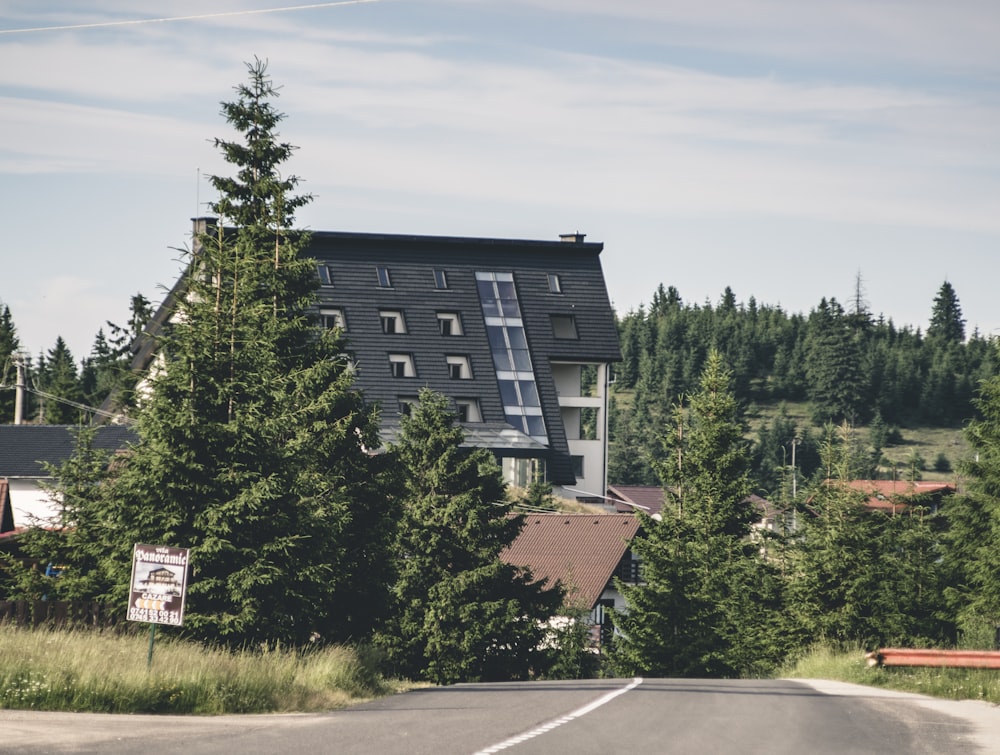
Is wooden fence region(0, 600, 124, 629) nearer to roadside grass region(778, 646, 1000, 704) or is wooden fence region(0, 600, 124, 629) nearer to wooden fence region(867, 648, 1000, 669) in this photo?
wooden fence region(867, 648, 1000, 669)

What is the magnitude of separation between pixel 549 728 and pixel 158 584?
5.66 m

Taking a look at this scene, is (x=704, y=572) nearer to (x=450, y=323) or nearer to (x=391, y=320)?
(x=450, y=323)

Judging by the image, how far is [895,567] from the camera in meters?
49.5

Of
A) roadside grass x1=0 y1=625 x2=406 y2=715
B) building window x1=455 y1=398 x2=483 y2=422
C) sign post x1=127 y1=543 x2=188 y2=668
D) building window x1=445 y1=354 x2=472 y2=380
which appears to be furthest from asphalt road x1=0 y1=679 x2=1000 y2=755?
building window x1=445 y1=354 x2=472 y2=380

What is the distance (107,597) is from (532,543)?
4428 centimetres

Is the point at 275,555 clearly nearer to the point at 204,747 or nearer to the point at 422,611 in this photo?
the point at 204,747

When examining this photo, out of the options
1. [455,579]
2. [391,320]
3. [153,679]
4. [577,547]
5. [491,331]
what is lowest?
[153,679]

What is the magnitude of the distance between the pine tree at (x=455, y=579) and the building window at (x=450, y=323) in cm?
3954

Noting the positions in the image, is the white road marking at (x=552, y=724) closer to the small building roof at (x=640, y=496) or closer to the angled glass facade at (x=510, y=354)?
the angled glass facade at (x=510, y=354)

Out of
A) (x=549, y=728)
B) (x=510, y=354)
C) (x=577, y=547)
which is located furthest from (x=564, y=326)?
(x=549, y=728)

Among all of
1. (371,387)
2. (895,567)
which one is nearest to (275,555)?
(895,567)

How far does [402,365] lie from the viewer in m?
83.0

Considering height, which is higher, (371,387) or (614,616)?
(371,387)

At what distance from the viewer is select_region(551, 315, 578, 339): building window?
8694 cm
